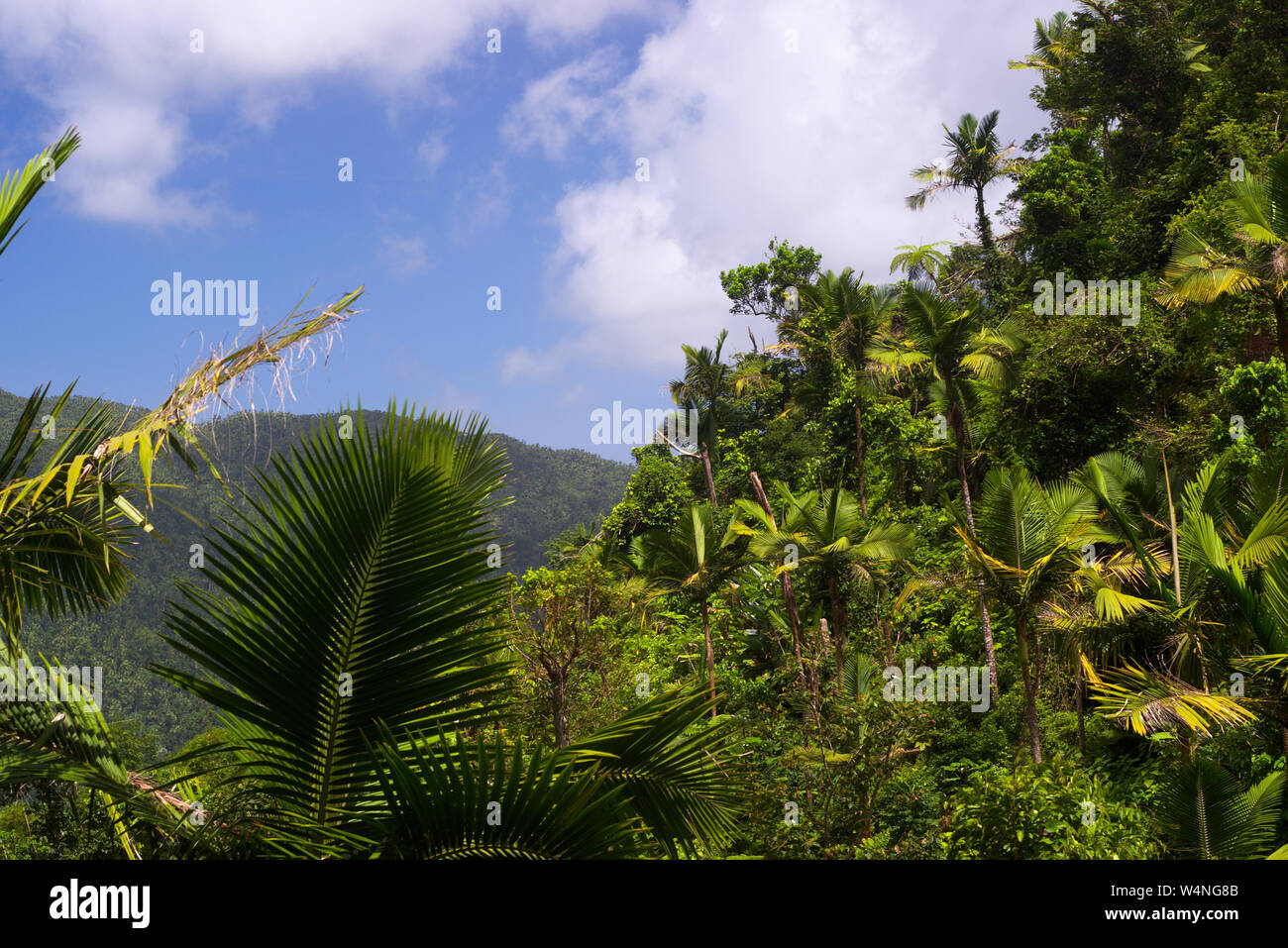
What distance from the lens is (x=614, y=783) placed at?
239 cm

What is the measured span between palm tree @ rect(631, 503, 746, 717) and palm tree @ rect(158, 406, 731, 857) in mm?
18387

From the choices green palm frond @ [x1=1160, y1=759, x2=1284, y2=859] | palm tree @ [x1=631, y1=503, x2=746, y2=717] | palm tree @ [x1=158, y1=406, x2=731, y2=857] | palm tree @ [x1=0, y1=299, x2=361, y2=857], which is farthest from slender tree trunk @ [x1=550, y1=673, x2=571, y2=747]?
palm tree @ [x1=158, y1=406, x2=731, y2=857]

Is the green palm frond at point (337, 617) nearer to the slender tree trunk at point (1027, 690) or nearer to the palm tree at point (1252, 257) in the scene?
the slender tree trunk at point (1027, 690)

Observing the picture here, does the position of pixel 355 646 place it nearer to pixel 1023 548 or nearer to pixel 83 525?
pixel 83 525

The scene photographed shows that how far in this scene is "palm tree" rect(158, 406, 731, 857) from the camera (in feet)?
6.91

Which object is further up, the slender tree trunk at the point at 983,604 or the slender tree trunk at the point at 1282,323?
the slender tree trunk at the point at 1282,323

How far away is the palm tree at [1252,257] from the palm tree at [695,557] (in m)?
11.0

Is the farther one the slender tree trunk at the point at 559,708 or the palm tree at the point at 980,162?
the palm tree at the point at 980,162

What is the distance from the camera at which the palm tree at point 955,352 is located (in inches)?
787

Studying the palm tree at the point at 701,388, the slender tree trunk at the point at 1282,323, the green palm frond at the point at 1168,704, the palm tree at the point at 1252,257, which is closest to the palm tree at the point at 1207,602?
the green palm frond at the point at 1168,704

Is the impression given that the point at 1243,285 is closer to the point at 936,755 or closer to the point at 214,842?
the point at 936,755

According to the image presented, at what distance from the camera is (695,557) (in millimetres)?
20844
